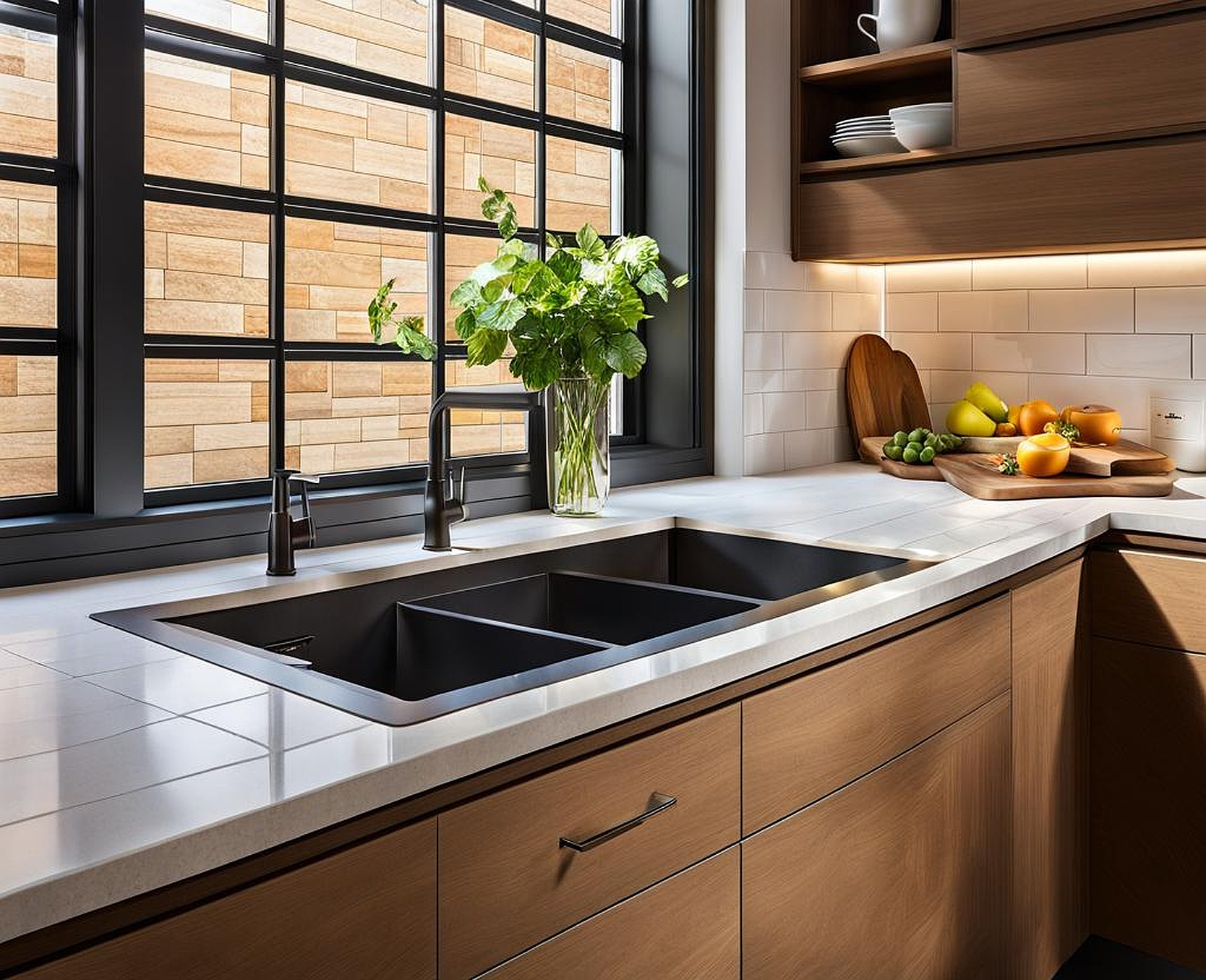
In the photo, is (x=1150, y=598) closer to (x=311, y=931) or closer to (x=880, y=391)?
(x=880, y=391)

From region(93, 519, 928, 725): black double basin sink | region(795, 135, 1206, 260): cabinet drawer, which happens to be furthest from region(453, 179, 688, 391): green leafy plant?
region(795, 135, 1206, 260): cabinet drawer

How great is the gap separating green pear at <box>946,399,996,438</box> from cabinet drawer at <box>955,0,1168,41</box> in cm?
89

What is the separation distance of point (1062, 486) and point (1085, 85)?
0.86m

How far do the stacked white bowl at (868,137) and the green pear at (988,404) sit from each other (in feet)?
2.12

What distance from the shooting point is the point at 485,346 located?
7.00ft

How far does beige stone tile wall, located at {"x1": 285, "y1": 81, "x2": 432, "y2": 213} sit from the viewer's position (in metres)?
2.12

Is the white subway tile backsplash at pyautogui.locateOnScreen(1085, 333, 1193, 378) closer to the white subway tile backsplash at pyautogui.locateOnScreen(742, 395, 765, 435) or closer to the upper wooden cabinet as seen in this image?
the upper wooden cabinet

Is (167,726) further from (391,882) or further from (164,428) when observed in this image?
(164,428)

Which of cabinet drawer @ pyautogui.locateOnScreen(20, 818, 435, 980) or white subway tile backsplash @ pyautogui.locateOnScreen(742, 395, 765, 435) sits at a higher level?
white subway tile backsplash @ pyautogui.locateOnScreen(742, 395, 765, 435)

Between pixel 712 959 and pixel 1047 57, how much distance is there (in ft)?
6.89

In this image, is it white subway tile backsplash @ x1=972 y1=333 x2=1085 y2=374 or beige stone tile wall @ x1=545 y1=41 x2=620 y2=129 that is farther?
white subway tile backsplash @ x1=972 y1=333 x2=1085 y2=374

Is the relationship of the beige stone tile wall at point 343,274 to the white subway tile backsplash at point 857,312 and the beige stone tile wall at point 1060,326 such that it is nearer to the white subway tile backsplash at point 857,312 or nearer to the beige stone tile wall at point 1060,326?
the white subway tile backsplash at point 857,312

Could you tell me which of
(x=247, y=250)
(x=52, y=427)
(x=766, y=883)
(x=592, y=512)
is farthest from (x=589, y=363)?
(x=766, y=883)

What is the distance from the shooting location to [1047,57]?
2.57 meters
